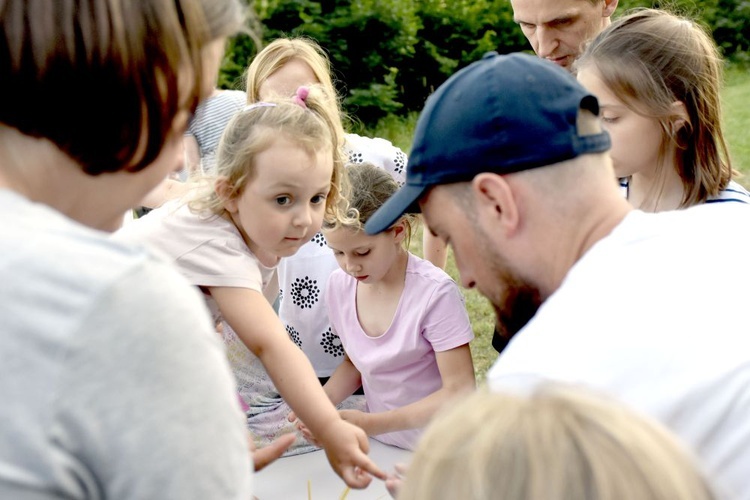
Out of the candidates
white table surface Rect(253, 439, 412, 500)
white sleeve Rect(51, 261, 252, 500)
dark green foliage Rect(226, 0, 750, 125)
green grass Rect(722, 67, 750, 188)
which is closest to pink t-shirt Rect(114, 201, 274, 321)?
white table surface Rect(253, 439, 412, 500)

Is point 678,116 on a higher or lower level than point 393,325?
higher

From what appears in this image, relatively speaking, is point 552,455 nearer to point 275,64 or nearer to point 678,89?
point 678,89

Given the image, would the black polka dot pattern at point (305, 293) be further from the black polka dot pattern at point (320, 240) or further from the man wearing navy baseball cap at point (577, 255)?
the man wearing navy baseball cap at point (577, 255)

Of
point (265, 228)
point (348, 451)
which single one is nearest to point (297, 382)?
point (348, 451)

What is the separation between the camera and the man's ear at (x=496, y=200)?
1.79 metres

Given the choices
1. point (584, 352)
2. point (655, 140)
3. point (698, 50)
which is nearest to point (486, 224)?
point (584, 352)

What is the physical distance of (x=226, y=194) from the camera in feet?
8.45

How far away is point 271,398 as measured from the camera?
306cm

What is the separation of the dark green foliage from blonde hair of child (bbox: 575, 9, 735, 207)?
269 inches

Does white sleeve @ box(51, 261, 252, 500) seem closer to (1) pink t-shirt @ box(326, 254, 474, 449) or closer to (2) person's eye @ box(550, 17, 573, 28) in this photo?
(1) pink t-shirt @ box(326, 254, 474, 449)

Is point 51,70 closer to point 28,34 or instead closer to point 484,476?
point 28,34

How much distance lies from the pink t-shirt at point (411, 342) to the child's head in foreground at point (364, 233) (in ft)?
0.39

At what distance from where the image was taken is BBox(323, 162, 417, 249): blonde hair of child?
119 inches

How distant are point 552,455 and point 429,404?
2.03 meters
